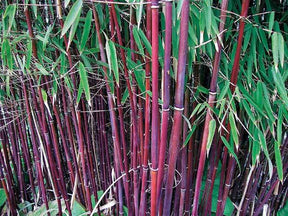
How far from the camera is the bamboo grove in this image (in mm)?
833

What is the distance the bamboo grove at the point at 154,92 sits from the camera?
83 cm

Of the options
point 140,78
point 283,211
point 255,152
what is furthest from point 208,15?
point 283,211

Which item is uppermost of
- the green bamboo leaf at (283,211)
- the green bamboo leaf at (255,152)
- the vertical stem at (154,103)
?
the vertical stem at (154,103)

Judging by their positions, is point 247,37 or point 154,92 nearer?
point 154,92

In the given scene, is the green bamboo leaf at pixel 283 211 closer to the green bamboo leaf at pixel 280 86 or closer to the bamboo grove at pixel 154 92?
the bamboo grove at pixel 154 92

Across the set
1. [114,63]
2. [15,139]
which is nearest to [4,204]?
[15,139]

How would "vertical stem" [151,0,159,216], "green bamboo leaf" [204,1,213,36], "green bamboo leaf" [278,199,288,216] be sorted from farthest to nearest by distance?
"green bamboo leaf" [278,199,288,216] → "green bamboo leaf" [204,1,213,36] → "vertical stem" [151,0,159,216]

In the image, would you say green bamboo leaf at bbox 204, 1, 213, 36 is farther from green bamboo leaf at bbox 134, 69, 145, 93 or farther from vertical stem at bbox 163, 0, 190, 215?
green bamboo leaf at bbox 134, 69, 145, 93

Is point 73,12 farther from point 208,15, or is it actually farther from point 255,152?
point 255,152

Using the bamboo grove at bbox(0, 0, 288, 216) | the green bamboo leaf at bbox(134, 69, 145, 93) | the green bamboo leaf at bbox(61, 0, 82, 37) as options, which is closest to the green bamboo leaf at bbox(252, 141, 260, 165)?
the bamboo grove at bbox(0, 0, 288, 216)

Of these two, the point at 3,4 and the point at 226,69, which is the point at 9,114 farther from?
the point at 226,69

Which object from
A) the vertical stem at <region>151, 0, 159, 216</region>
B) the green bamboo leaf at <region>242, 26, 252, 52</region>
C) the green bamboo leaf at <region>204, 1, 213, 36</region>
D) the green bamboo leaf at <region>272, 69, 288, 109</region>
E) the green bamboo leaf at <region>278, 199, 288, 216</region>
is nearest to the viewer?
the vertical stem at <region>151, 0, 159, 216</region>

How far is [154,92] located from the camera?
2.48 feet

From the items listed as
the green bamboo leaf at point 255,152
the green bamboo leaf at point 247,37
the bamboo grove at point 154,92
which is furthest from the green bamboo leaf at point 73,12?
the green bamboo leaf at point 255,152
